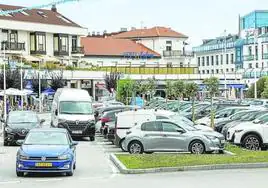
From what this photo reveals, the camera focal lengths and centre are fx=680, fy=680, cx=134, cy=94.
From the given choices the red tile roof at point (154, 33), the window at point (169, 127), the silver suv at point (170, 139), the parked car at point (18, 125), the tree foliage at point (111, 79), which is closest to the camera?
the silver suv at point (170, 139)

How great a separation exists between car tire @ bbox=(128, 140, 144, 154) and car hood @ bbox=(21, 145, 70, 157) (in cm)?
699

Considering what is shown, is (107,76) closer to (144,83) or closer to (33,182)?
(144,83)

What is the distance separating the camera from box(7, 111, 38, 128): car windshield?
110ft

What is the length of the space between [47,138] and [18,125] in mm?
12343

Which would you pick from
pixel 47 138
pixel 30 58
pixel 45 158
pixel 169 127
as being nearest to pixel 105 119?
pixel 169 127

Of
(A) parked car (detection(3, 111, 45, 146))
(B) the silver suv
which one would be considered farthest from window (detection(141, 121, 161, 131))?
(A) parked car (detection(3, 111, 45, 146))

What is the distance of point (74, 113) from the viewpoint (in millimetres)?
37656

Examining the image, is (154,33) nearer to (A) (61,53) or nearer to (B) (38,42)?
(A) (61,53)

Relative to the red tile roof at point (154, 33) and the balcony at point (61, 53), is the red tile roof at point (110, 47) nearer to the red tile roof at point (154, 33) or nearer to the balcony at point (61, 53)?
the red tile roof at point (154, 33)

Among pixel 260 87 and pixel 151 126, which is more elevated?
pixel 260 87

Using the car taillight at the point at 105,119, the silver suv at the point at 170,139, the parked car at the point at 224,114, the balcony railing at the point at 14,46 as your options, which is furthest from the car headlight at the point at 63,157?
the balcony railing at the point at 14,46

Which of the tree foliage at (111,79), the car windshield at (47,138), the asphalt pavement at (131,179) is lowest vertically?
the asphalt pavement at (131,179)

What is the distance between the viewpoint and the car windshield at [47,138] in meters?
21.1

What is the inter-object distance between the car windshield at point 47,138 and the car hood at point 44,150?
0.41 meters
